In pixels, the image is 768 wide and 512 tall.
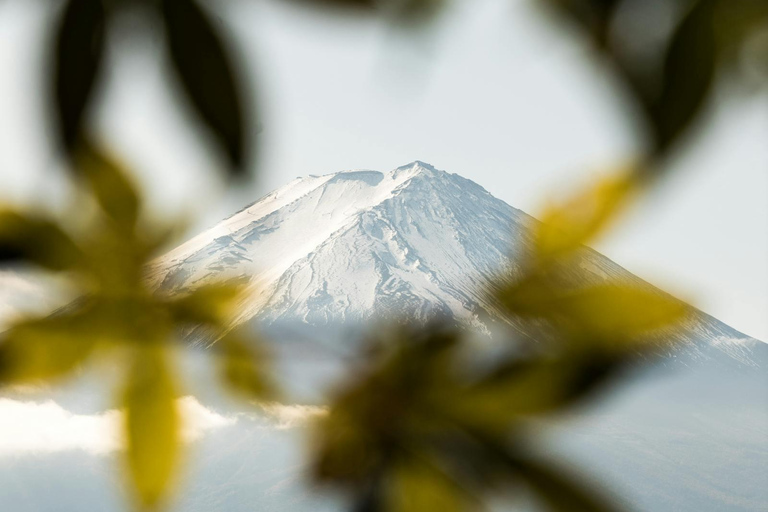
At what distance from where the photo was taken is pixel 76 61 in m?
0.21

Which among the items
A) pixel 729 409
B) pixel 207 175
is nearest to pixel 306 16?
pixel 207 175

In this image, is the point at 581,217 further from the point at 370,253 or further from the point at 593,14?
the point at 370,253

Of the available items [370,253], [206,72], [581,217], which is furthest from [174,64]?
[370,253]

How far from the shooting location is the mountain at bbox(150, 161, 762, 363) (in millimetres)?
249

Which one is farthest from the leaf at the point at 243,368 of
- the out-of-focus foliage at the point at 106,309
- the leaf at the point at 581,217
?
the leaf at the point at 581,217

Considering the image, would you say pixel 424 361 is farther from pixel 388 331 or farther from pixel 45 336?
pixel 45 336

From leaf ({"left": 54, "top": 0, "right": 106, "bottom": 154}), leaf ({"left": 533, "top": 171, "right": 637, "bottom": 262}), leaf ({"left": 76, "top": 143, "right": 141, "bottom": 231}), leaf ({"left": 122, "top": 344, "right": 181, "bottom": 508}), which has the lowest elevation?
leaf ({"left": 122, "top": 344, "right": 181, "bottom": 508})

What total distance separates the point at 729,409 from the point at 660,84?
2827 inches

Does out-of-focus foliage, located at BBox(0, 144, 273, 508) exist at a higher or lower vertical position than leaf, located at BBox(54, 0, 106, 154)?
lower

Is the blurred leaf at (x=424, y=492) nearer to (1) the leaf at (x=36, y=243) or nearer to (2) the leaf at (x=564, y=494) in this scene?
(2) the leaf at (x=564, y=494)

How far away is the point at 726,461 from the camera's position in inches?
2336

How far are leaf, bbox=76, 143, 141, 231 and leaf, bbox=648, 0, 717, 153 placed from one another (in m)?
0.16

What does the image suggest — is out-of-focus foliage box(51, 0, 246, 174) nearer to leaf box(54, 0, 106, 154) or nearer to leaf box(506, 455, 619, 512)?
leaf box(54, 0, 106, 154)

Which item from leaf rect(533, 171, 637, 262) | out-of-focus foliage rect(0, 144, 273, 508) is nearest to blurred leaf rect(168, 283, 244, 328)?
out-of-focus foliage rect(0, 144, 273, 508)
